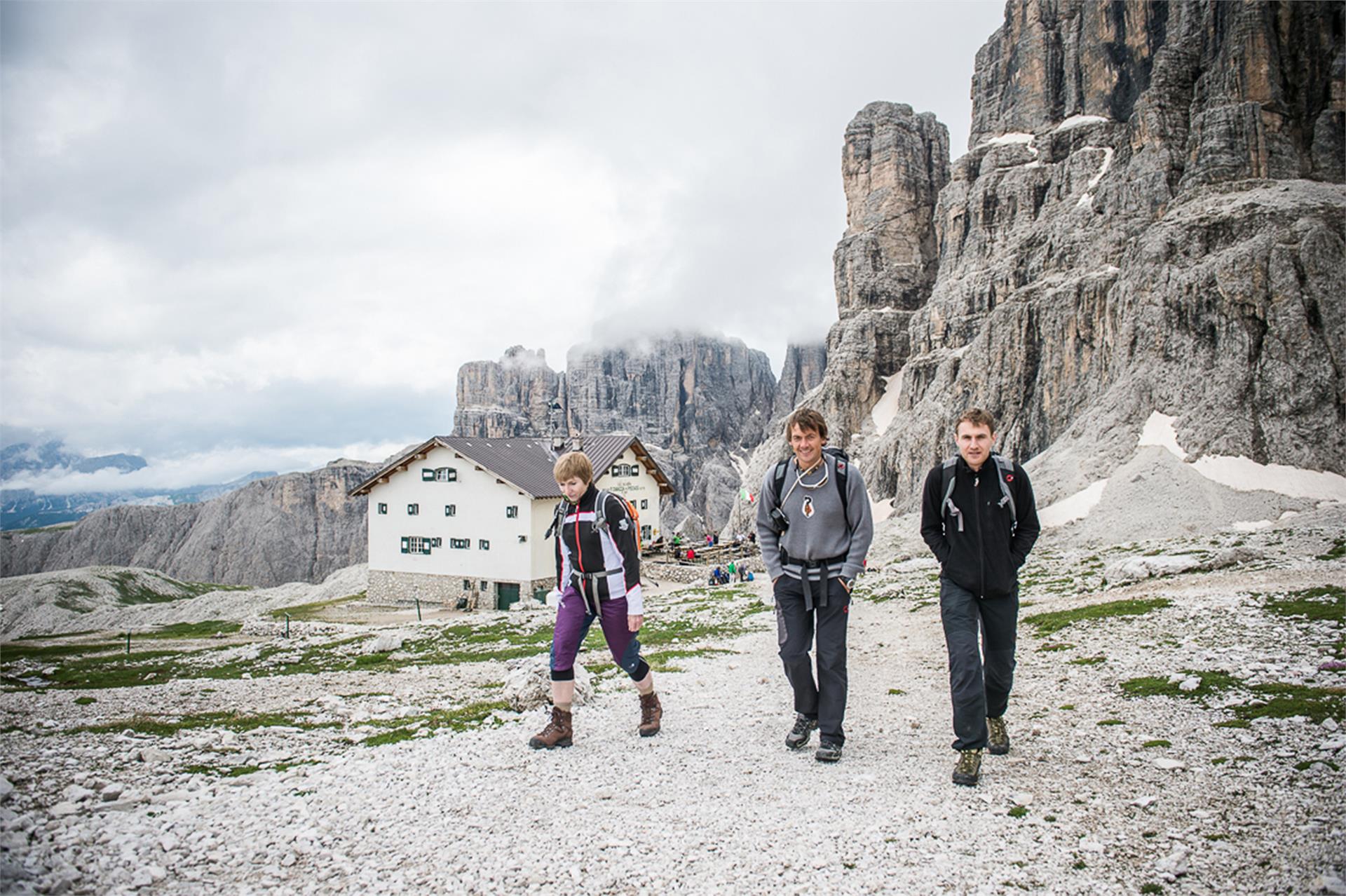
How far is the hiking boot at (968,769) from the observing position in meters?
5.79

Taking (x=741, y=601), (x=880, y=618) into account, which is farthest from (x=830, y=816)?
(x=741, y=601)

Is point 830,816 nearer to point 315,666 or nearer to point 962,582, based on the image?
point 962,582

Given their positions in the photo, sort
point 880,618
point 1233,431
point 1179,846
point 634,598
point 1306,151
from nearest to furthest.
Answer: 1. point 1179,846
2. point 634,598
3. point 880,618
4. point 1233,431
5. point 1306,151

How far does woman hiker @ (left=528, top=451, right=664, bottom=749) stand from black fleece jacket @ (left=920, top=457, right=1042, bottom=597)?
2958 mm

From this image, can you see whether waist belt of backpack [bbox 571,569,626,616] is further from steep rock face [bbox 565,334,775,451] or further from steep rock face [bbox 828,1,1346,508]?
steep rock face [bbox 565,334,775,451]

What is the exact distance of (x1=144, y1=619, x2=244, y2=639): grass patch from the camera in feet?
101

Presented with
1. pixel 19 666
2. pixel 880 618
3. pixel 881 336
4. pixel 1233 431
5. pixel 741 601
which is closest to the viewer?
pixel 880 618

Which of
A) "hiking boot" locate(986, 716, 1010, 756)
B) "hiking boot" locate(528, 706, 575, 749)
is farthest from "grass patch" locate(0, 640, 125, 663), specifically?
"hiking boot" locate(986, 716, 1010, 756)

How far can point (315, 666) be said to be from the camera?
15914 mm

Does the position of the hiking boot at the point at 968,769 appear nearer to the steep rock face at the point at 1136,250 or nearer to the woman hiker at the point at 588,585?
the woman hiker at the point at 588,585

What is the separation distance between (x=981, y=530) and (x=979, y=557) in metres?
0.24

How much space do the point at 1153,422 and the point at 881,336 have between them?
182 ft

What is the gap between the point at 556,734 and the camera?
23.5 feet

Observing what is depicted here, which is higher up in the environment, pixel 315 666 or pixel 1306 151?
pixel 1306 151
